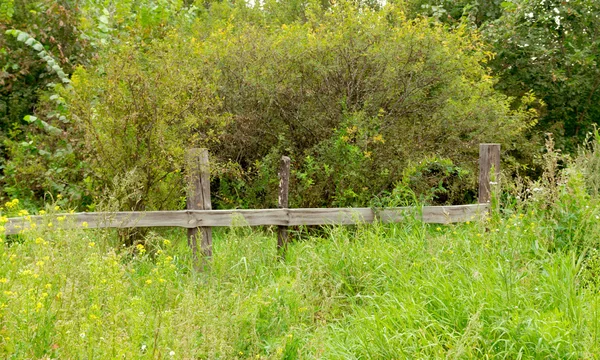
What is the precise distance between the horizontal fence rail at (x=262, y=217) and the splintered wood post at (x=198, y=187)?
0.43ft

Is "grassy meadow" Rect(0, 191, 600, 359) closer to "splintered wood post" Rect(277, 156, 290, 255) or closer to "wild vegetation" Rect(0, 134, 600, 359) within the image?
"wild vegetation" Rect(0, 134, 600, 359)

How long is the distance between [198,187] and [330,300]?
2320 mm

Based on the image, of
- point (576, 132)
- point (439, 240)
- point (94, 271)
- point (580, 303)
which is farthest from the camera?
point (576, 132)

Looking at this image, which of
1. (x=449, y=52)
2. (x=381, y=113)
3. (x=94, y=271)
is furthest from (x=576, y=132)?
(x=94, y=271)

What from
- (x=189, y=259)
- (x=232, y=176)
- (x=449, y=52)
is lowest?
(x=189, y=259)

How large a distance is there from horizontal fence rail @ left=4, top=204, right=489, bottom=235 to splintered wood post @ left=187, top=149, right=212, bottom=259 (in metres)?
0.13

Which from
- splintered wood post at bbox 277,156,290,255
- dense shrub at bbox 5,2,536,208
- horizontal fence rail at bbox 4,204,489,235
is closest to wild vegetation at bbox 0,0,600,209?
dense shrub at bbox 5,2,536,208

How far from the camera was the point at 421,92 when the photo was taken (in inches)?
344

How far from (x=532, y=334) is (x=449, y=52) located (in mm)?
5781

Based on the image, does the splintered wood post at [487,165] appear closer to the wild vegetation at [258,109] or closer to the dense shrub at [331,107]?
the wild vegetation at [258,109]

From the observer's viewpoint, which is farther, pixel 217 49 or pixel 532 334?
pixel 217 49

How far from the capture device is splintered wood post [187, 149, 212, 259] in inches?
261

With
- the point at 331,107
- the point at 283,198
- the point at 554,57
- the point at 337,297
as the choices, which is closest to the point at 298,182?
the point at 331,107

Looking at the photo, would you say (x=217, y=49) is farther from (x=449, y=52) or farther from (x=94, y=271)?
(x=94, y=271)
